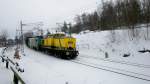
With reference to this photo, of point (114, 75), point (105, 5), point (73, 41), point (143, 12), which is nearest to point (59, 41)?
point (73, 41)

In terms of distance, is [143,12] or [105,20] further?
[105,20]

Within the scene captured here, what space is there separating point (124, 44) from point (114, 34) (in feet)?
22.8

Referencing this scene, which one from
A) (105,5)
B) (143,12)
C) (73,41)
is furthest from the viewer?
(105,5)

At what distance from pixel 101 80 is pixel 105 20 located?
37.7 metres

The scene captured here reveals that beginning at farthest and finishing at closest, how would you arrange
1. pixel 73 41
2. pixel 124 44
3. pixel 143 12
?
1. pixel 143 12
2. pixel 124 44
3. pixel 73 41

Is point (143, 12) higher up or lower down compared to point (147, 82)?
higher up

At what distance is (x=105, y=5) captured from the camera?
4994 cm

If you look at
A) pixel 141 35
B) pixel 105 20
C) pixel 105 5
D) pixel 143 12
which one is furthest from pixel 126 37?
pixel 105 5

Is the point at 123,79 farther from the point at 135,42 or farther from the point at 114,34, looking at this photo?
the point at 114,34

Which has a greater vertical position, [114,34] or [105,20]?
[105,20]

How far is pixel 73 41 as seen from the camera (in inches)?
793

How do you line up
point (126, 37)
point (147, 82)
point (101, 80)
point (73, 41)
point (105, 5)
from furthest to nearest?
point (105, 5)
point (126, 37)
point (73, 41)
point (101, 80)
point (147, 82)

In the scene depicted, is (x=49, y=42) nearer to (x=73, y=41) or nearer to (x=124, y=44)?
(x=73, y=41)


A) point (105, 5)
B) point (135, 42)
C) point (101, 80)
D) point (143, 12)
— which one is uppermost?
point (105, 5)
